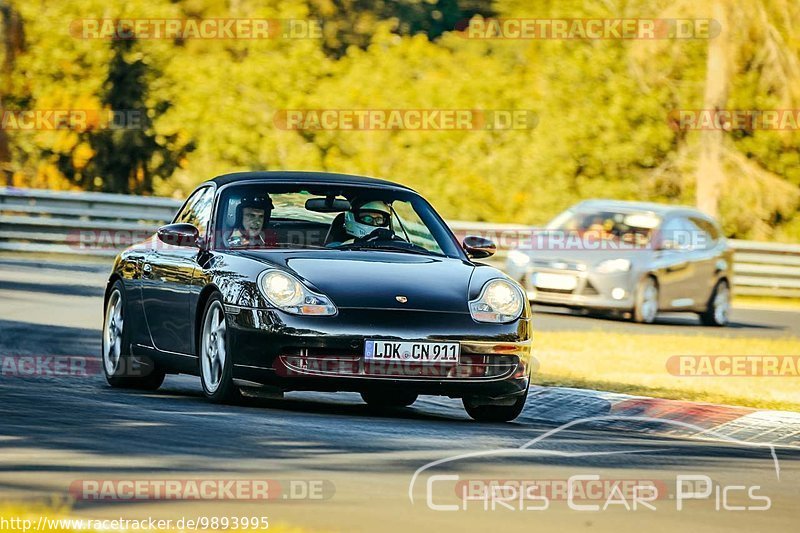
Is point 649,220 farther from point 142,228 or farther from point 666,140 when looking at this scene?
point 666,140

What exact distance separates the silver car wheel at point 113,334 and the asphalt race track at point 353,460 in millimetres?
160

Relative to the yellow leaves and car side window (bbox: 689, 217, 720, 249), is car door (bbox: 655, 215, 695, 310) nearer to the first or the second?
car side window (bbox: 689, 217, 720, 249)

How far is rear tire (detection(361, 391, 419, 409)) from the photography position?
1141 centimetres

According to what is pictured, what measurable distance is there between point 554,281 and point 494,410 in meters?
11.7

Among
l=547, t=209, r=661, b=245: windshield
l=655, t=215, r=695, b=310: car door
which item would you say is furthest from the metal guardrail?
l=655, t=215, r=695, b=310: car door

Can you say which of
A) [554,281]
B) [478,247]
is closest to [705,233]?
[554,281]

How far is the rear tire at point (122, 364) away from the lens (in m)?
11.6

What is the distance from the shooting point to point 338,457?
8.00 meters

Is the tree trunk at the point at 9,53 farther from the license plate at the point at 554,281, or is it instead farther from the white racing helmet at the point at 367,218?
the white racing helmet at the point at 367,218

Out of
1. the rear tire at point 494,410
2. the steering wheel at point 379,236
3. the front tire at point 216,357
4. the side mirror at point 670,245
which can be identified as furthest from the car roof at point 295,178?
the side mirror at point 670,245

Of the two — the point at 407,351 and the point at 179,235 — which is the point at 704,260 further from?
the point at 407,351

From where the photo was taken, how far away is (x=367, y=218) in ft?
36.0

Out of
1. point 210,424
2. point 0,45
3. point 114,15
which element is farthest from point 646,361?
point 114,15

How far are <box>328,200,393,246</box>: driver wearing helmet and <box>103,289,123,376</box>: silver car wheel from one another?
1896 millimetres
